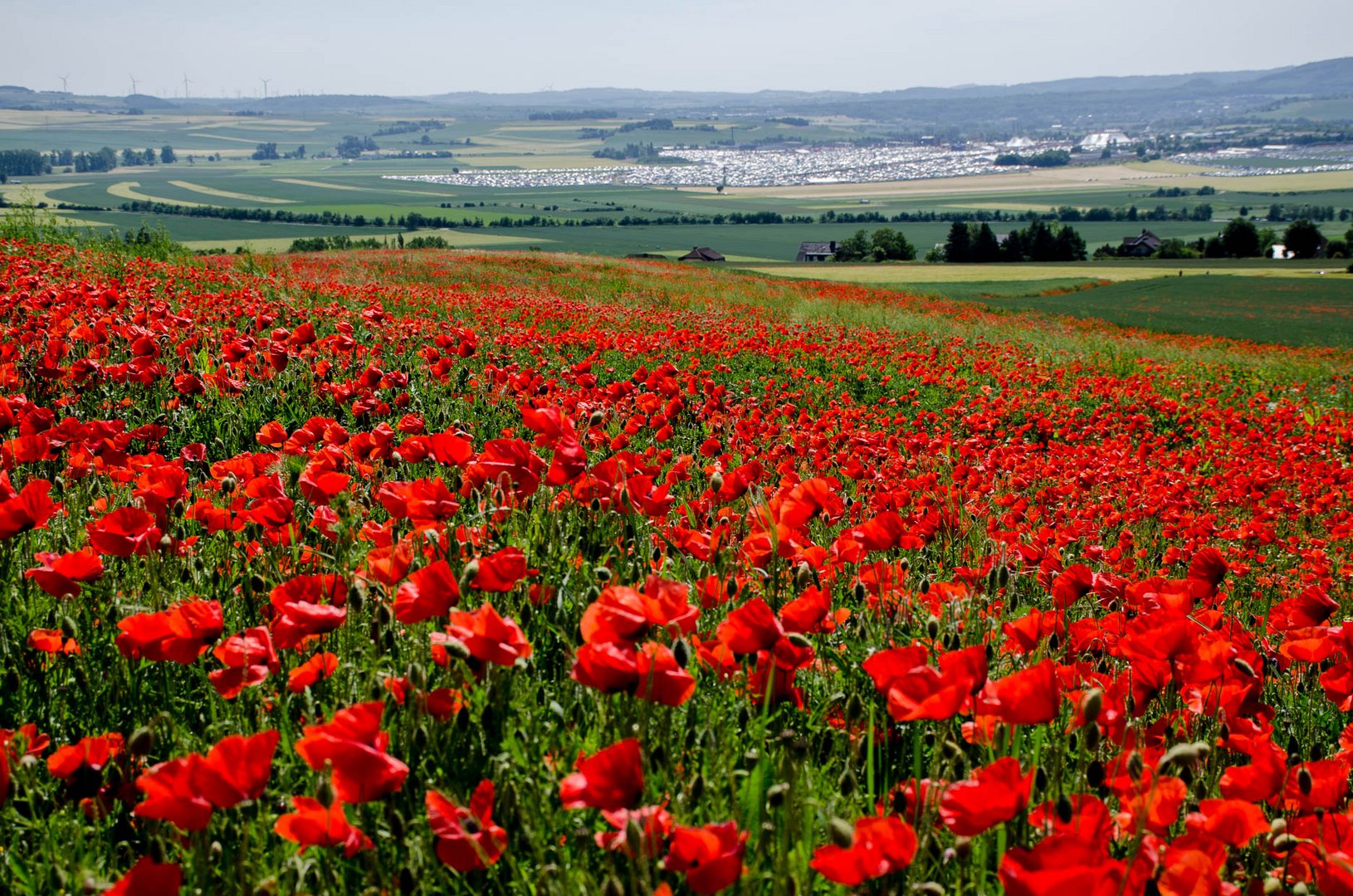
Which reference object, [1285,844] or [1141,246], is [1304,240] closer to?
[1141,246]

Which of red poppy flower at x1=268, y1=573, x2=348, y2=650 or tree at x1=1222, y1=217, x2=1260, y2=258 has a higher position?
tree at x1=1222, y1=217, x2=1260, y2=258

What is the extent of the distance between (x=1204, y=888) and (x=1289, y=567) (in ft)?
19.0

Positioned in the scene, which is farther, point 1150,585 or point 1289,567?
point 1289,567

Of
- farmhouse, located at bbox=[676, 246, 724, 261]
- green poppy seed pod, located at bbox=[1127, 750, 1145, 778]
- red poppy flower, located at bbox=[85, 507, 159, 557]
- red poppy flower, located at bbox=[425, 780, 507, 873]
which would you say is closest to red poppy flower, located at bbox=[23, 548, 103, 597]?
red poppy flower, located at bbox=[85, 507, 159, 557]

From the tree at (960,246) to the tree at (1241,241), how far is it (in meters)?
21.1

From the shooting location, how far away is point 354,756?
45.8 inches

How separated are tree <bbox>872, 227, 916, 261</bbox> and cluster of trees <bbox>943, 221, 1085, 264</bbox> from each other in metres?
5.18

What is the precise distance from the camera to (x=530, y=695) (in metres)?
1.88

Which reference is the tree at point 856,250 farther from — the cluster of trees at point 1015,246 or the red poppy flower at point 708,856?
the red poppy flower at point 708,856

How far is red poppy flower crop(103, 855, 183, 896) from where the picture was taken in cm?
111

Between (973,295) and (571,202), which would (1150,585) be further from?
(571,202)

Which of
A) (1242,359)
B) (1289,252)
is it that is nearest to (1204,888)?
(1242,359)

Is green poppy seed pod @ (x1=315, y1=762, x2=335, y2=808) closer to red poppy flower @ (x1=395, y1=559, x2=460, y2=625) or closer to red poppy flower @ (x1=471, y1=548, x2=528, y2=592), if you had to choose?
red poppy flower @ (x1=395, y1=559, x2=460, y2=625)

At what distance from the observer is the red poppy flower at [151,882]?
3.64ft
